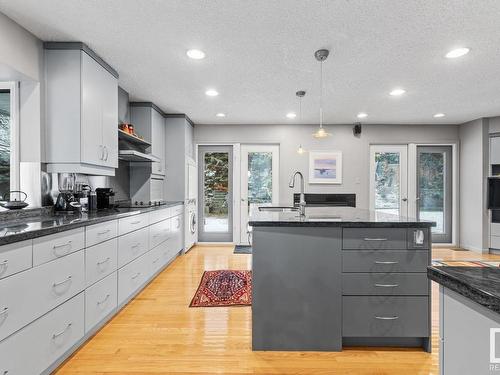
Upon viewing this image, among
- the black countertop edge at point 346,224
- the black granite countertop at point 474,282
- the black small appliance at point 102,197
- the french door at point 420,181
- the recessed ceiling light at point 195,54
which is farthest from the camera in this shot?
the french door at point 420,181

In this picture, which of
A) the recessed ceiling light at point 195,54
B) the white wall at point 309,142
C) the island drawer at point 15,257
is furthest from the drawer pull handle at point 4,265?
the white wall at point 309,142

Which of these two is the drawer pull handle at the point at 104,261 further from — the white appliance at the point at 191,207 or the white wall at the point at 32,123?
the white appliance at the point at 191,207

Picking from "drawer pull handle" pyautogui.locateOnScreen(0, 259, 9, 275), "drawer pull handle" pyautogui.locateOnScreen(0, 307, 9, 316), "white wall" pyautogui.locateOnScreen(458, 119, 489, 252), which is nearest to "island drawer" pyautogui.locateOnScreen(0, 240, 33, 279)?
"drawer pull handle" pyautogui.locateOnScreen(0, 259, 9, 275)

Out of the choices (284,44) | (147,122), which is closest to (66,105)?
(147,122)

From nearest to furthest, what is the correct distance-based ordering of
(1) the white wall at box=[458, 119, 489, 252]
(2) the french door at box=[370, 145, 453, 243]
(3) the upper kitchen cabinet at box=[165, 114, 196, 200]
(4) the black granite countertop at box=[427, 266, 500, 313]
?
(4) the black granite countertop at box=[427, 266, 500, 313], (3) the upper kitchen cabinet at box=[165, 114, 196, 200], (1) the white wall at box=[458, 119, 489, 252], (2) the french door at box=[370, 145, 453, 243]

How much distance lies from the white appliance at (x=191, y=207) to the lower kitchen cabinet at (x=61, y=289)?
6.77ft

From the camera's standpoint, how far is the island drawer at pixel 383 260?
6.42 ft

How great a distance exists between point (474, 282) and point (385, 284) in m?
1.38

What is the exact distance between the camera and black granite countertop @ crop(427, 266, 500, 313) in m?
0.63

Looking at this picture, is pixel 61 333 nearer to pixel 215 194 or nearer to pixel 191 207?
pixel 191 207

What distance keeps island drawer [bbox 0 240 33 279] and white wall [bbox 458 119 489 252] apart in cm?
647

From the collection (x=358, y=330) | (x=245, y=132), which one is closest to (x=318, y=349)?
(x=358, y=330)

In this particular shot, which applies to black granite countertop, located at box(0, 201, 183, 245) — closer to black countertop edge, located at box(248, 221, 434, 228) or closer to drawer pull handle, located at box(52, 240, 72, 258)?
drawer pull handle, located at box(52, 240, 72, 258)

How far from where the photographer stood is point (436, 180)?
225 inches
